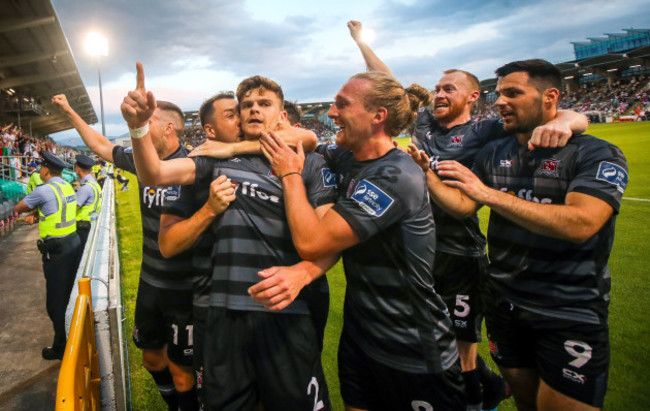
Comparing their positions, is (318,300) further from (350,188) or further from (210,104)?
(210,104)

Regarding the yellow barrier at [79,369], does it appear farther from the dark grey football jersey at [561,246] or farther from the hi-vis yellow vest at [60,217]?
the hi-vis yellow vest at [60,217]

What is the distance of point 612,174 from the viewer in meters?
2.17

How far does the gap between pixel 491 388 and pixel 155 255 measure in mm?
3057

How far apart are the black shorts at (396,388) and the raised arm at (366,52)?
2.53 meters

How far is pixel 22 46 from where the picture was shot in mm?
22281

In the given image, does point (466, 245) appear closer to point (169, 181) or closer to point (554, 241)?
point (554, 241)

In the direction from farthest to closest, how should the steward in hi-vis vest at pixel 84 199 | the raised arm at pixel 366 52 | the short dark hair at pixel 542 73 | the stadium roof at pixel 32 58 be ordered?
the stadium roof at pixel 32 58 < the steward in hi-vis vest at pixel 84 199 < the raised arm at pixel 366 52 < the short dark hair at pixel 542 73

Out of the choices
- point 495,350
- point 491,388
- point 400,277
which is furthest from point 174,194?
point 491,388

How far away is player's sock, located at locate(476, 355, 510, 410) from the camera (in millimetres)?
3314

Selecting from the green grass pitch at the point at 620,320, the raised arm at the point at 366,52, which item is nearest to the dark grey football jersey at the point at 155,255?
the green grass pitch at the point at 620,320

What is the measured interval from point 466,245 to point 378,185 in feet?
5.41

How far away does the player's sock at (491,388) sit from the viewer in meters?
3.31

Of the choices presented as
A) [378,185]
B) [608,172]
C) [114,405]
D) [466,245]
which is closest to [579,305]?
[608,172]

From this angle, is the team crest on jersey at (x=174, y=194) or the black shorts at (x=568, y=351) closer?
the black shorts at (x=568, y=351)
